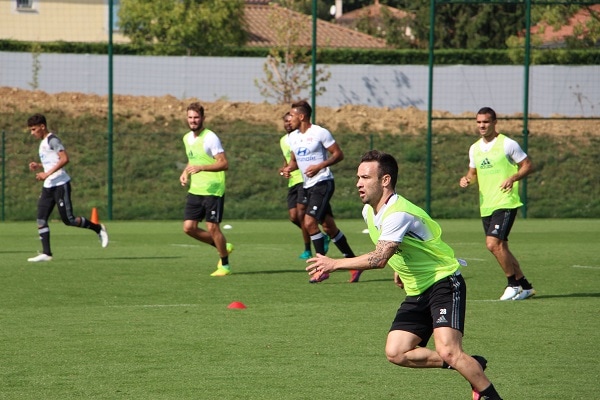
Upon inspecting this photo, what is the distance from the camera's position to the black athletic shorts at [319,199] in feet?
46.6

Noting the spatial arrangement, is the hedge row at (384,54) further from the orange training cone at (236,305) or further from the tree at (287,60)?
the orange training cone at (236,305)

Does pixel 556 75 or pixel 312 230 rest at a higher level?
pixel 556 75

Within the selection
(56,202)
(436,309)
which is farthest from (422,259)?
(56,202)

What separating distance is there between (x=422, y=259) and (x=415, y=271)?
9 centimetres

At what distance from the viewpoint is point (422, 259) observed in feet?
21.8

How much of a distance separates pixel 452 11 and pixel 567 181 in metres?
16.4

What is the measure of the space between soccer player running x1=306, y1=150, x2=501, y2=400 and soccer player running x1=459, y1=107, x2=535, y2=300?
16.3 feet

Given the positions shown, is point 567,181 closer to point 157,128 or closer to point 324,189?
point 157,128

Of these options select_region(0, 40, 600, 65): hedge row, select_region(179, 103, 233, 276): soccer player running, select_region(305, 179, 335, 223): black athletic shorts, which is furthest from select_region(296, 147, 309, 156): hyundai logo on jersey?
select_region(0, 40, 600, 65): hedge row

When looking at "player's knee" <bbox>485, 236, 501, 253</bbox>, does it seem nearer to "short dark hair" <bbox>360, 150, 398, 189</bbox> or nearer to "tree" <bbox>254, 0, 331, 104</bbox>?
"short dark hair" <bbox>360, 150, 398, 189</bbox>

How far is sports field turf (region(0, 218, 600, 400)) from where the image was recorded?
748 centimetres

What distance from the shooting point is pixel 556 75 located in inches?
1305

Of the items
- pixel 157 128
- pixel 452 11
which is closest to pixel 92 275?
pixel 157 128

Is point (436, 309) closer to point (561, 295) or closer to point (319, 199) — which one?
point (561, 295)
